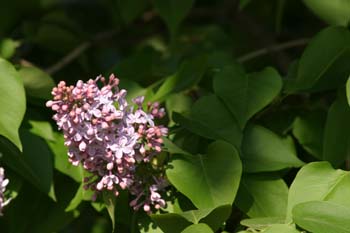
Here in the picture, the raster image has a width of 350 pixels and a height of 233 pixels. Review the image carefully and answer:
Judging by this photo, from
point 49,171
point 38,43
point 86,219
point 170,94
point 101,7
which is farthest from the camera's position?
point 101,7

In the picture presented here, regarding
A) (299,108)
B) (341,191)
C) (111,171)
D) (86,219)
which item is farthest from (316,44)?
(86,219)

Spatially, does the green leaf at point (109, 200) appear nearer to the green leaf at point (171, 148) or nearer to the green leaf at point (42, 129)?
the green leaf at point (171, 148)

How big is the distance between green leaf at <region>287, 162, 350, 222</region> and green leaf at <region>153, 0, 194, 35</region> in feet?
2.04

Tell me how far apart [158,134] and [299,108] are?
1.61ft

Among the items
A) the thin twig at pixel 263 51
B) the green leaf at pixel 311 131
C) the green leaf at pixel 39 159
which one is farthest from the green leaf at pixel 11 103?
the thin twig at pixel 263 51

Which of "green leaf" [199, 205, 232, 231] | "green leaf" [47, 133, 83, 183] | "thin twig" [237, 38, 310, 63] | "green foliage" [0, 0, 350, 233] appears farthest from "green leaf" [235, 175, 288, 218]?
"thin twig" [237, 38, 310, 63]

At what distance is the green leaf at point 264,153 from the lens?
5.05 feet

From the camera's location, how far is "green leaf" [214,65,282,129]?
5.10 ft

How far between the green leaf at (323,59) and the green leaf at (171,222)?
1.25ft

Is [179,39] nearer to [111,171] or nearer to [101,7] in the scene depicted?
[101,7]

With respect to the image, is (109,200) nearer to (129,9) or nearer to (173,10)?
(173,10)

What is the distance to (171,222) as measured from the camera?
4.60 ft

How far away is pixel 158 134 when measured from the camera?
1.44 m

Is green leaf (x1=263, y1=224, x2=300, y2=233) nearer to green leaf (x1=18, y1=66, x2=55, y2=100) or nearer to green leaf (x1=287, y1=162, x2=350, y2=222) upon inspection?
green leaf (x1=287, y1=162, x2=350, y2=222)
